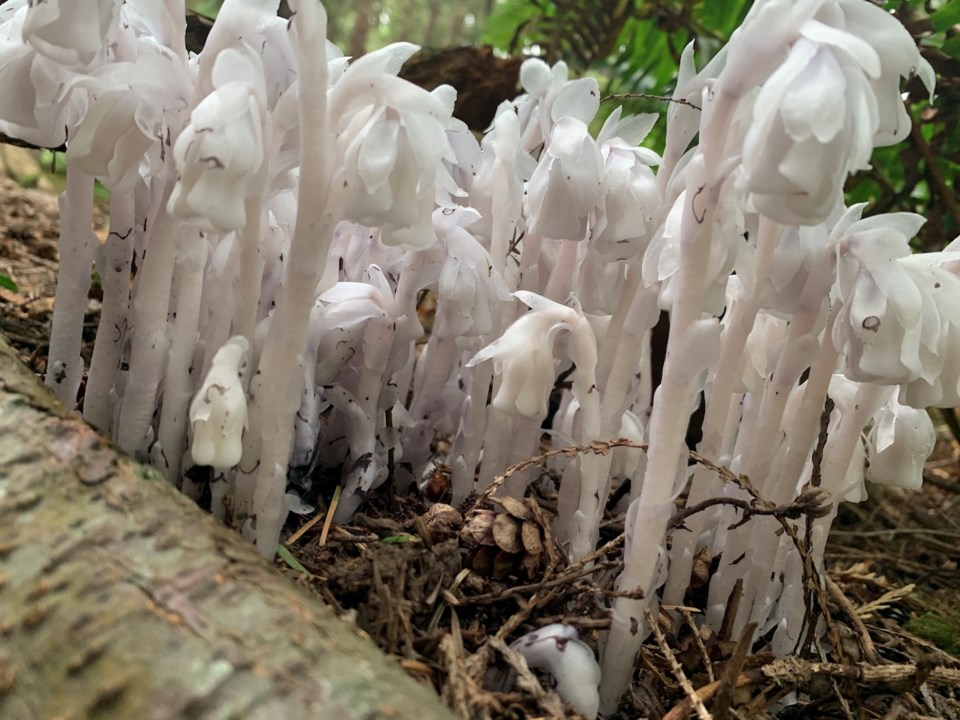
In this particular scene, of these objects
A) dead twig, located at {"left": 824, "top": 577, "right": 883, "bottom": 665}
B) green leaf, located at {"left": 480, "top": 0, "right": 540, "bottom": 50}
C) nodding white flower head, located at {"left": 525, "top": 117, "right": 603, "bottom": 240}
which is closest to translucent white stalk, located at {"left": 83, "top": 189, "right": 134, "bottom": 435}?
nodding white flower head, located at {"left": 525, "top": 117, "right": 603, "bottom": 240}

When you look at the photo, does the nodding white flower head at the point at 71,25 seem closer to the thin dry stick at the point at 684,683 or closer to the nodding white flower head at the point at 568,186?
the nodding white flower head at the point at 568,186

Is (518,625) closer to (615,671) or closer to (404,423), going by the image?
(615,671)

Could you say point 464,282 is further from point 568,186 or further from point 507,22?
point 507,22

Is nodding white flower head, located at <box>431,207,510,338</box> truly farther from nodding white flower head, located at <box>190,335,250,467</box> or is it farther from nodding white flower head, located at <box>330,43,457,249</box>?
nodding white flower head, located at <box>190,335,250,467</box>

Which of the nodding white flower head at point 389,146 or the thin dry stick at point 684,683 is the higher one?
the nodding white flower head at point 389,146

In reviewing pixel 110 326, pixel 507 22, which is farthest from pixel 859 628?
pixel 507 22

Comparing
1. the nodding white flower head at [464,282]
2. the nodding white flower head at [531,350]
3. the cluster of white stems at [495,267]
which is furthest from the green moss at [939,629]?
the nodding white flower head at [464,282]

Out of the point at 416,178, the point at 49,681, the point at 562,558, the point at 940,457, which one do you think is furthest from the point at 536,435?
the point at 940,457
